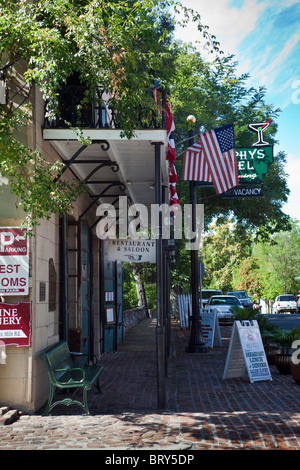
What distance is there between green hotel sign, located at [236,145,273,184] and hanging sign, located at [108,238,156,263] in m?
6.72

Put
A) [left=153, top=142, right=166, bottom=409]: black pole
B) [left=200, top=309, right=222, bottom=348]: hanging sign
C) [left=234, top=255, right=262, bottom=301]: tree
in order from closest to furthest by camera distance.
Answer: [left=153, top=142, right=166, bottom=409]: black pole, [left=200, top=309, right=222, bottom=348]: hanging sign, [left=234, top=255, right=262, bottom=301]: tree

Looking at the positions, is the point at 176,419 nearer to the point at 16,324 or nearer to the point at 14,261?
the point at 16,324

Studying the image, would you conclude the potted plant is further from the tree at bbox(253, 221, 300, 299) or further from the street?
the tree at bbox(253, 221, 300, 299)

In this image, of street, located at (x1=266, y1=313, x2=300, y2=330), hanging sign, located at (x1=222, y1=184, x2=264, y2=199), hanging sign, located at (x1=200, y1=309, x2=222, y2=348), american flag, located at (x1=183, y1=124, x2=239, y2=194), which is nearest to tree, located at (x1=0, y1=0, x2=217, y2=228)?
american flag, located at (x1=183, y1=124, x2=239, y2=194)

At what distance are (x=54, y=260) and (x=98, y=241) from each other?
513 centimetres

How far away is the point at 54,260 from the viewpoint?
29.7 ft

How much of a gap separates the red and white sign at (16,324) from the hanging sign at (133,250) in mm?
3027

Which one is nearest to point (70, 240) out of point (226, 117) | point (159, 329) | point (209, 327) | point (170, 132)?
point (170, 132)

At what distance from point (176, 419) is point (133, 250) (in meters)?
3.96

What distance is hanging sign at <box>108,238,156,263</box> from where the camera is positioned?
32.9 feet

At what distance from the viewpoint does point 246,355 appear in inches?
388
